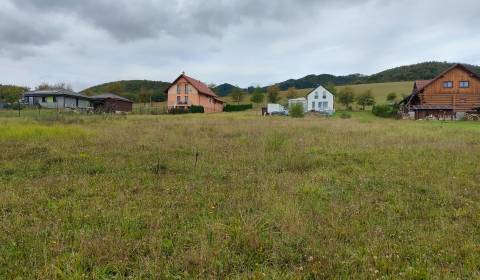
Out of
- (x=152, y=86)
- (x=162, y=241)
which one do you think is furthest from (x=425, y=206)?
(x=152, y=86)

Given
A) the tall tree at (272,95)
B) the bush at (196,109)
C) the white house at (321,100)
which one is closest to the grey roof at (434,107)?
the white house at (321,100)

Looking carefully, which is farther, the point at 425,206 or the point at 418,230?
the point at 425,206

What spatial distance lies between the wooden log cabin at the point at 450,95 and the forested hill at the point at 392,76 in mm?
46335

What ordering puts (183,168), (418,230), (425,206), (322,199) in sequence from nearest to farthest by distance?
(418,230) → (425,206) → (322,199) → (183,168)

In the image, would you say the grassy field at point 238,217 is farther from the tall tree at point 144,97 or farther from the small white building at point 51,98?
the tall tree at point 144,97

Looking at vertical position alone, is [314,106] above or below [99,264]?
above

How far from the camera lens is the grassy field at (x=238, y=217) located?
3717mm

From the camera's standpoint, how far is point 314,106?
220ft

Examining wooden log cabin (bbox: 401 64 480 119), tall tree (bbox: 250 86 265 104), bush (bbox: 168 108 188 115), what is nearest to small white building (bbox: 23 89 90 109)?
bush (bbox: 168 108 188 115)

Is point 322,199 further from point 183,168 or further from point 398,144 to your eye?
point 398,144

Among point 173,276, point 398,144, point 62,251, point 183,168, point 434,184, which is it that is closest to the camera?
point 173,276

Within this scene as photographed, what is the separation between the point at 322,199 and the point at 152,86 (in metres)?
107

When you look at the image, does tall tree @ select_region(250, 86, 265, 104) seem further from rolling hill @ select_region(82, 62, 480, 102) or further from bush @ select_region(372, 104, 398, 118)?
bush @ select_region(372, 104, 398, 118)

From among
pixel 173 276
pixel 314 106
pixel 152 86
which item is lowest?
pixel 173 276
